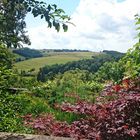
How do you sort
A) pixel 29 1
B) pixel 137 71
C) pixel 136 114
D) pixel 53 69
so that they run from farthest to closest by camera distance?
1. pixel 53 69
2. pixel 137 71
3. pixel 136 114
4. pixel 29 1

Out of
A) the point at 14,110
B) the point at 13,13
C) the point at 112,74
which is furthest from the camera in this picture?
the point at 112,74

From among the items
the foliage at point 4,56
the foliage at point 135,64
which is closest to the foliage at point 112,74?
the foliage at point 135,64

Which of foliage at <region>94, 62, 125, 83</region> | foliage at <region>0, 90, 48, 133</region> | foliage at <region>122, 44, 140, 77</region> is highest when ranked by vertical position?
foliage at <region>122, 44, 140, 77</region>

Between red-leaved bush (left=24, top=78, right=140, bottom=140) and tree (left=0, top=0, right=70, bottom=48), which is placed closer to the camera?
tree (left=0, top=0, right=70, bottom=48)

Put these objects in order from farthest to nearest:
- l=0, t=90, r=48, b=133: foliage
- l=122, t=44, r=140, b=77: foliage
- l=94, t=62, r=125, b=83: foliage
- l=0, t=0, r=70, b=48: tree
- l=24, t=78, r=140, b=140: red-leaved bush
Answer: l=94, t=62, r=125, b=83: foliage, l=122, t=44, r=140, b=77: foliage, l=0, t=90, r=48, b=133: foliage, l=24, t=78, r=140, b=140: red-leaved bush, l=0, t=0, r=70, b=48: tree

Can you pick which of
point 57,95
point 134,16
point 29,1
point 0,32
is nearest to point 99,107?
point 134,16

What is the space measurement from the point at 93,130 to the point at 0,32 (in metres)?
2.97

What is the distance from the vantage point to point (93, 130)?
23.0ft

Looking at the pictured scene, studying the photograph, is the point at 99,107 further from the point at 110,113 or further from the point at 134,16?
the point at 134,16

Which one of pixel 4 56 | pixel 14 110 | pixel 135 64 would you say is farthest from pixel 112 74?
pixel 4 56

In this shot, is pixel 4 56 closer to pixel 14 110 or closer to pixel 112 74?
pixel 14 110

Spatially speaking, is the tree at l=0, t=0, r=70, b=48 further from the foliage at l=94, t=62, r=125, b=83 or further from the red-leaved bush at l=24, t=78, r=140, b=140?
the foliage at l=94, t=62, r=125, b=83

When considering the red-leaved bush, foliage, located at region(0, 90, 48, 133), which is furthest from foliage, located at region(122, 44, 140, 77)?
foliage, located at region(0, 90, 48, 133)

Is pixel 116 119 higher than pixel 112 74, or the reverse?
pixel 116 119
